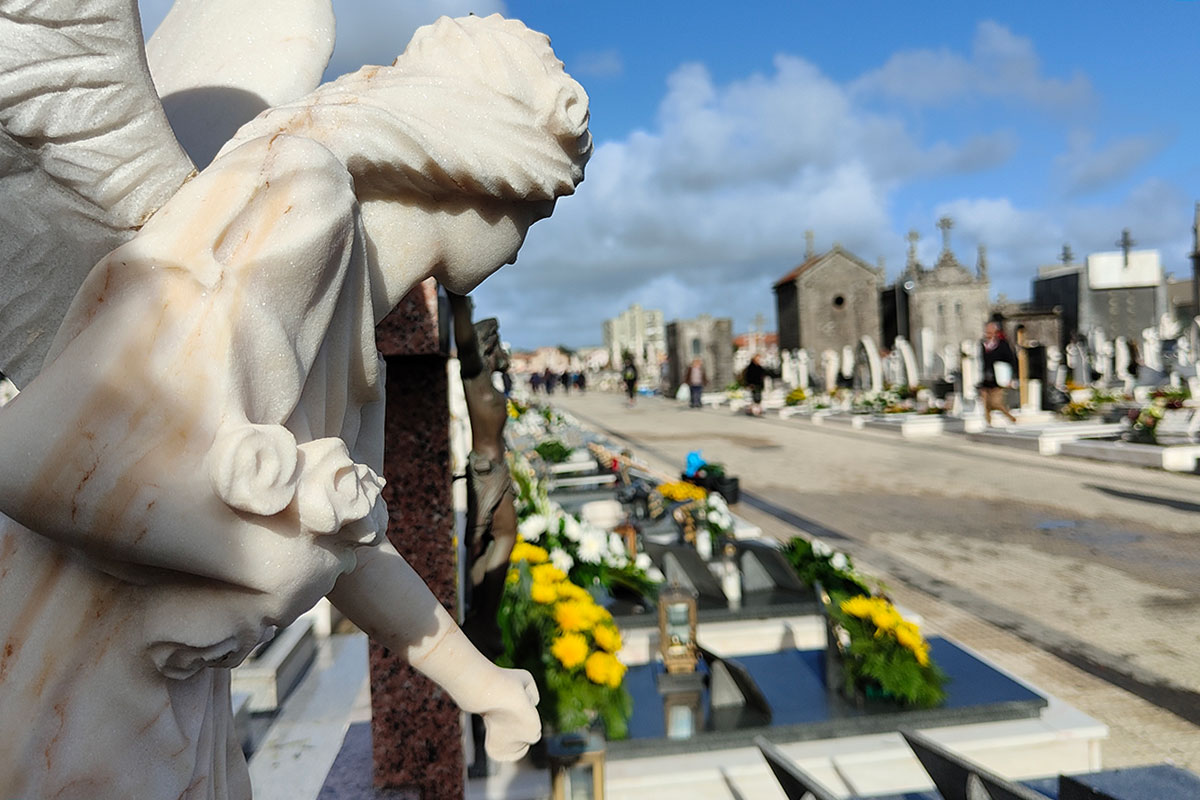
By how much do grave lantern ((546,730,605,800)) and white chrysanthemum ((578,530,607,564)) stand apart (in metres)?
1.76

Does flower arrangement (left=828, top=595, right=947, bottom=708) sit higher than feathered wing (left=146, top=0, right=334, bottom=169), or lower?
lower

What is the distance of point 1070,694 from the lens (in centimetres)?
420

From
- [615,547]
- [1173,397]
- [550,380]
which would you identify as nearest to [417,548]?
[615,547]

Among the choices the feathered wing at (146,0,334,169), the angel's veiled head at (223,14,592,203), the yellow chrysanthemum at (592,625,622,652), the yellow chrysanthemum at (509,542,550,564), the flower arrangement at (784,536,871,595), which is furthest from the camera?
the flower arrangement at (784,536,871,595)

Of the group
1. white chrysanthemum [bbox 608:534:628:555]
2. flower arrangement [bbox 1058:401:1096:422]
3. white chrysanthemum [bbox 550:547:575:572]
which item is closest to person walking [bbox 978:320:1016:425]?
flower arrangement [bbox 1058:401:1096:422]

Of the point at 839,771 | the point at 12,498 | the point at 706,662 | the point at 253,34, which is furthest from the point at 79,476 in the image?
the point at 706,662

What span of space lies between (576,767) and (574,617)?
1.94ft

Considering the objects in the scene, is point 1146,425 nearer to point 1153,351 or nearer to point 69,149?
point 69,149

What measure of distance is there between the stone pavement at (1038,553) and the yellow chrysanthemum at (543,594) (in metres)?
2.63

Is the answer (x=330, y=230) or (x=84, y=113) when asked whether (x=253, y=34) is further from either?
(x=330, y=230)

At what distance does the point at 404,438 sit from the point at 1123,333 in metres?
54.3

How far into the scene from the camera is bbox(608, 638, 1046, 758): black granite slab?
324 cm

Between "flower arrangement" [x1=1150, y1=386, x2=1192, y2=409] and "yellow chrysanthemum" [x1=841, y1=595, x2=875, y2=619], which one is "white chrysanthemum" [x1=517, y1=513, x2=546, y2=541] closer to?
"yellow chrysanthemum" [x1=841, y1=595, x2=875, y2=619]

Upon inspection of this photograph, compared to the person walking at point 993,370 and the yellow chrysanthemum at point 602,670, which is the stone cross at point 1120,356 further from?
the yellow chrysanthemum at point 602,670
